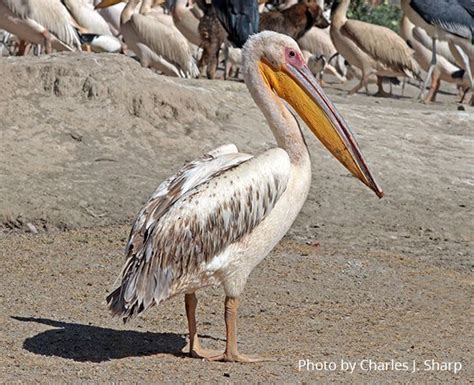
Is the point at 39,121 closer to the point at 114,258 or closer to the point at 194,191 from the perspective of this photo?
the point at 114,258

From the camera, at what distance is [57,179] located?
25.2 ft

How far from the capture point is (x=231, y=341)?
4.80 meters

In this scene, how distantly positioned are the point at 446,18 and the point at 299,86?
9.43m

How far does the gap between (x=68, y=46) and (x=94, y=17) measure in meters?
3.20

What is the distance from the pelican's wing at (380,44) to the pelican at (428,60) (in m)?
0.44

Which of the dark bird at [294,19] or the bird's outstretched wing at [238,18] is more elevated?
the bird's outstretched wing at [238,18]

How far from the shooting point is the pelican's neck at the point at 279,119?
4949mm

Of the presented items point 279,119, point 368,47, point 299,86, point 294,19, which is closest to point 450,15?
point 368,47

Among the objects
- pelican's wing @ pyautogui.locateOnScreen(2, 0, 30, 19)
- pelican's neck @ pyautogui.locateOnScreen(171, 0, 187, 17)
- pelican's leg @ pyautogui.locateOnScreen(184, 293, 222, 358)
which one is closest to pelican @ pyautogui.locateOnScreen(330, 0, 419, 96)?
pelican's neck @ pyautogui.locateOnScreen(171, 0, 187, 17)

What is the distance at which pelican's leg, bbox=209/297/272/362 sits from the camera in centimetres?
479

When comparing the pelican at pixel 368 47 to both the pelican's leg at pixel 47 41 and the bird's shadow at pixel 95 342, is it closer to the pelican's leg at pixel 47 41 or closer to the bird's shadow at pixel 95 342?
the pelican's leg at pixel 47 41

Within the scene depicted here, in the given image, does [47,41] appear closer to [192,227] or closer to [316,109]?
[316,109]

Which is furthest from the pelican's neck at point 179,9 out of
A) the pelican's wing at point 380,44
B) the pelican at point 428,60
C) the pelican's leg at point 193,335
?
the pelican's leg at point 193,335

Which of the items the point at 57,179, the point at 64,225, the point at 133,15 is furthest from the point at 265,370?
the point at 133,15
